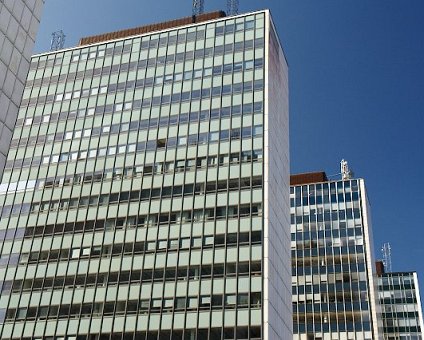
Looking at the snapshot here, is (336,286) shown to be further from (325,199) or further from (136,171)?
(136,171)

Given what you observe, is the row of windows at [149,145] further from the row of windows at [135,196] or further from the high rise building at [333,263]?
the high rise building at [333,263]

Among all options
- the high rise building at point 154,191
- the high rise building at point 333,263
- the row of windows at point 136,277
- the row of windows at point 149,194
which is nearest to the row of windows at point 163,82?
the high rise building at point 154,191

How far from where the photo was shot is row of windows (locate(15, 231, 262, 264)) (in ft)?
214

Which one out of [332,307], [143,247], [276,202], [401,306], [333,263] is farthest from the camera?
[401,306]

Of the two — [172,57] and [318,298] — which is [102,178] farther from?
[318,298]

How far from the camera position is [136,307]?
212ft

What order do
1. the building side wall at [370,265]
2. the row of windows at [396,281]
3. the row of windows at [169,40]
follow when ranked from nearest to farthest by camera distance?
the row of windows at [169,40] < the building side wall at [370,265] < the row of windows at [396,281]

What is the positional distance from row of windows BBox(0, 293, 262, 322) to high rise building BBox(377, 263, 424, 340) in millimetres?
85914

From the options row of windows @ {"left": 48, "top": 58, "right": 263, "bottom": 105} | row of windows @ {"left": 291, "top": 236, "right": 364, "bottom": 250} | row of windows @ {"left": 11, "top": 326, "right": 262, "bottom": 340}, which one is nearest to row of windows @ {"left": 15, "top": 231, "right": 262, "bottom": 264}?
row of windows @ {"left": 11, "top": 326, "right": 262, "bottom": 340}

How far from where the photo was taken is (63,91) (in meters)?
86.6

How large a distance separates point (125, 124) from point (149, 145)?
5651 millimetres

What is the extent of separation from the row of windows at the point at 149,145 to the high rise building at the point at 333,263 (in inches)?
1788

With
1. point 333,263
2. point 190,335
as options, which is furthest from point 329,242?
point 190,335

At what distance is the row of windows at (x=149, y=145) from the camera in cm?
7281
